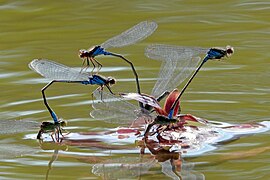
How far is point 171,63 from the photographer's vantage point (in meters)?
5.07

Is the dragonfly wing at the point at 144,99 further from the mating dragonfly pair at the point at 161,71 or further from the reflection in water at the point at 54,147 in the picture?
the reflection in water at the point at 54,147

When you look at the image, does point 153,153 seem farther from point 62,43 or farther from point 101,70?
point 62,43

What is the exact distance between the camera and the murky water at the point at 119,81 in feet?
14.2

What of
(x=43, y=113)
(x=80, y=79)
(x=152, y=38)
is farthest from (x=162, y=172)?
(x=152, y=38)

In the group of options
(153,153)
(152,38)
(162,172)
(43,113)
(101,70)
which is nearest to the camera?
(162,172)

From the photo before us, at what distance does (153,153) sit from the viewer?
4520 millimetres

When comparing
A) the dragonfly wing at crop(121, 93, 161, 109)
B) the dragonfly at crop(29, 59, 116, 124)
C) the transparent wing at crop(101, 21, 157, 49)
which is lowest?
the dragonfly wing at crop(121, 93, 161, 109)

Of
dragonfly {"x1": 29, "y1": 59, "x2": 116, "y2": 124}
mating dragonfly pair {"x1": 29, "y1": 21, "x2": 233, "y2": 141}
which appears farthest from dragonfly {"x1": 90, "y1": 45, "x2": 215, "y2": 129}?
dragonfly {"x1": 29, "y1": 59, "x2": 116, "y2": 124}

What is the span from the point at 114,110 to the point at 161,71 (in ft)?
1.46

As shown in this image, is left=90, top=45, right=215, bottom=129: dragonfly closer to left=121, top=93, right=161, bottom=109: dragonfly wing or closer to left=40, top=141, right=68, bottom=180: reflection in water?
left=121, top=93, right=161, bottom=109: dragonfly wing

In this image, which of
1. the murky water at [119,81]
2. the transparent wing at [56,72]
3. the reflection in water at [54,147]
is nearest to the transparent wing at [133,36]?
the murky water at [119,81]

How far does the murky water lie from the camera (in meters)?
4.32

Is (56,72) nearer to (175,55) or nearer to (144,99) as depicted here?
(144,99)

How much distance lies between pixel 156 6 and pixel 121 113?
300 cm
